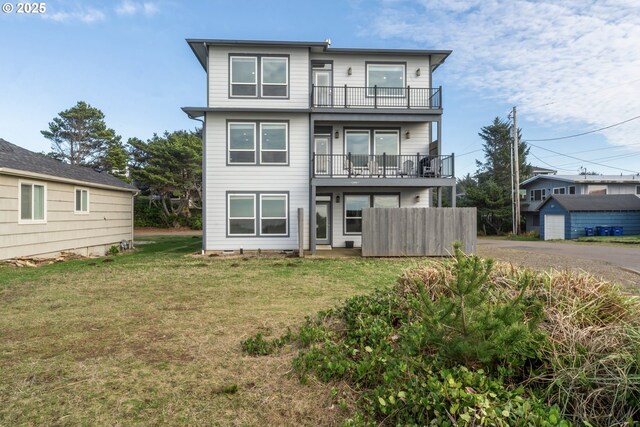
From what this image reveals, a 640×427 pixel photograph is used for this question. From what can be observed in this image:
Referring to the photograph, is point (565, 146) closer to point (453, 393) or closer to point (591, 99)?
point (591, 99)

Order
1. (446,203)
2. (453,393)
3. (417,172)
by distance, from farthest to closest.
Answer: (446,203) < (417,172) < (453,393)

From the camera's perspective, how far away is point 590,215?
24.2m

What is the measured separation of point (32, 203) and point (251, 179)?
7139mm

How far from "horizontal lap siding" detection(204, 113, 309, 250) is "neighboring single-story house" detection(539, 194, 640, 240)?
68.4 ft

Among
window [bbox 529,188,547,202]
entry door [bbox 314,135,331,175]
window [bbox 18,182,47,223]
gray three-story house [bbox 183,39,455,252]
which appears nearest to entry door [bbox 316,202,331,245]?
gray three-story house [bbox 183,39,455,252]

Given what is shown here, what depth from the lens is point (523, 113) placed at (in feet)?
91.0

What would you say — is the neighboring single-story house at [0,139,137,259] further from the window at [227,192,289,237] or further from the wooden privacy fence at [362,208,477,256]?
the wooden privacy fence at [362,208,477,256]

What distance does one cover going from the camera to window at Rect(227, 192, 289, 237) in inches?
544

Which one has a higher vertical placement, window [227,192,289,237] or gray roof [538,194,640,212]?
gray roof [538,194,640,212]

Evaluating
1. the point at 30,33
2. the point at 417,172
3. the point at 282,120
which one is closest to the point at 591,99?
the point at 417,172

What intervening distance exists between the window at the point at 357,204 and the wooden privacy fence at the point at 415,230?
9.31ft

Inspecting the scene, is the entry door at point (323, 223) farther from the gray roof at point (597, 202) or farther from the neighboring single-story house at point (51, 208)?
the gray roof at point (597, 202)

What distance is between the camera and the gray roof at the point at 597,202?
Result: 24125 millimetres

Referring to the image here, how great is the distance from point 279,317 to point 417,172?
1150 cm
